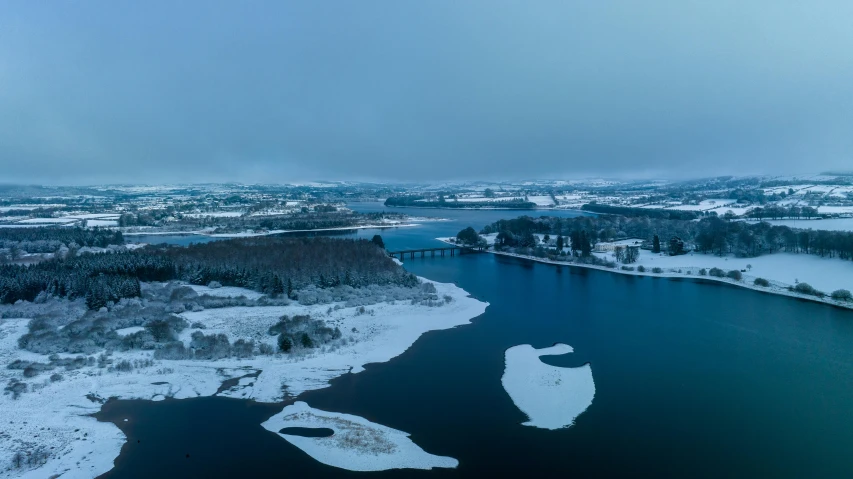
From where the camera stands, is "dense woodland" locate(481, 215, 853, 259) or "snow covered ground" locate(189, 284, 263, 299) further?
"dense woodland" locate(481, 215, 853, 259)

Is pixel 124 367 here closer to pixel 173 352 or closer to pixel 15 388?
pixel 173 352

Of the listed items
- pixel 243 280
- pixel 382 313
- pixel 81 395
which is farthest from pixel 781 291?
pixel 81 395

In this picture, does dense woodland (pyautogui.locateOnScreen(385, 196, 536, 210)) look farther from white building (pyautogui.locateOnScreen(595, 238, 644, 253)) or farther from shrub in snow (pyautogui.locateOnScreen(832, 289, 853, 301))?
shrub in snow (pyautogui.locateOnScreen(832, 289, 853, 301))

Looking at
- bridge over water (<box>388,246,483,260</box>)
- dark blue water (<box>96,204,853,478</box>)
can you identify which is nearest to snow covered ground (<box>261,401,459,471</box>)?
dark blue water (<box>96,204,853,478</box>)

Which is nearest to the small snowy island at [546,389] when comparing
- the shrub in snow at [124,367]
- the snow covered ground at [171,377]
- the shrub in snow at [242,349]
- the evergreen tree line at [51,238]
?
the snow covered ground at [171,377]

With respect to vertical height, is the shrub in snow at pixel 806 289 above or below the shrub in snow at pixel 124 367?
below

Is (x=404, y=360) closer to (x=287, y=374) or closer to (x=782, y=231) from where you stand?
Result: (x=287, y=374)

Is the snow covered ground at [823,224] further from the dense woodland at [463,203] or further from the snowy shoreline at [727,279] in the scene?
the dense woodland at [463,203]
